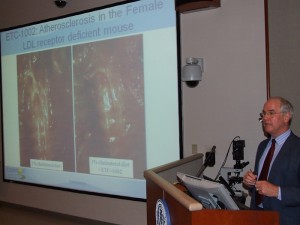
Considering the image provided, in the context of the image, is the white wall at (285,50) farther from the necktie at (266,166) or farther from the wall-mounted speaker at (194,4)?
the necktie at (266,166)

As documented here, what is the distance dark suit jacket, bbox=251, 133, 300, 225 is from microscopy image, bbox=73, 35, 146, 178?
1.98 metres

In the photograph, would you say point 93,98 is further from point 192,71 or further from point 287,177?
point 287,177

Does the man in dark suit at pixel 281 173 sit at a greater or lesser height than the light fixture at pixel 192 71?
lesser

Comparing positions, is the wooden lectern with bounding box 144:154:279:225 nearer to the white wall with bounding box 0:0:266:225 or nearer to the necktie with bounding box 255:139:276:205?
the necktie with bounding box 255:139:276:205

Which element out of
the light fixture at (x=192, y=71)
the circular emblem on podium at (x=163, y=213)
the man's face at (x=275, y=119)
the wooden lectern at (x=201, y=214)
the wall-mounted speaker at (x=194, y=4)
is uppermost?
the wall-mounted speaker at (x=194, y=4)

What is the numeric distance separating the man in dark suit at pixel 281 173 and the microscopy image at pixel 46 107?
A: 2986mm

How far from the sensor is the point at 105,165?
14.4 ft

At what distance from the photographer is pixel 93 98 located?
4496mm

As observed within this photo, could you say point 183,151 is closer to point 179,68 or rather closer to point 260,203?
point 179,68

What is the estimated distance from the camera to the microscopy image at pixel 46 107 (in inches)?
188

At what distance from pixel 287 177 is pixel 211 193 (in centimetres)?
71

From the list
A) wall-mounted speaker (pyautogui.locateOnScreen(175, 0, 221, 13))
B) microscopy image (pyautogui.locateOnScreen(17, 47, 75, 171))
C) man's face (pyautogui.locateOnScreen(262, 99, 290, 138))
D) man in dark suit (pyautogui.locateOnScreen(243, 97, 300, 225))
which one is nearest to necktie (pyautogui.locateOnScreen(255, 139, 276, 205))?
man in dark suit (pyautogui.locateOnScreen(243, 97, 300, 225))

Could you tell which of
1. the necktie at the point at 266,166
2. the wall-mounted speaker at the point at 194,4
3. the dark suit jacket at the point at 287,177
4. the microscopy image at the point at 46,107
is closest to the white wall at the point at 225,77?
the wall-mounted speaker at the point at 194,4

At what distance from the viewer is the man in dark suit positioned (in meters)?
2.09
